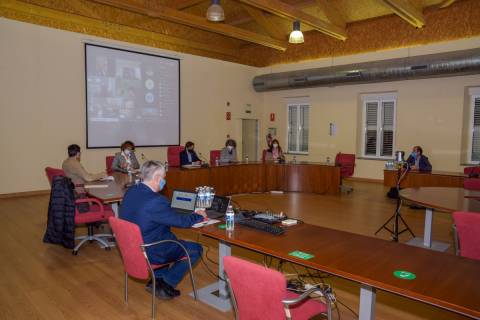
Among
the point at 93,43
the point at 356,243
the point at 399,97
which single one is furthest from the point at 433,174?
the point at 93,43

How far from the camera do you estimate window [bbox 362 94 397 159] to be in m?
9.68

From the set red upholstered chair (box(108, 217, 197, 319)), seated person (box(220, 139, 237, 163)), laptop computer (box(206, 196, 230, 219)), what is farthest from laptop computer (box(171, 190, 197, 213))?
seated person (box(220, 139, 237, 163))

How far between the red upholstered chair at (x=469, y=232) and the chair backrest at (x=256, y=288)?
6.03 ft

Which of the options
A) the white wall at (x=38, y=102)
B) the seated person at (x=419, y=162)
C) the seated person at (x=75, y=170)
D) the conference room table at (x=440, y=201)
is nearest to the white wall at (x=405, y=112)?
the seated person at (x=419, y=162)

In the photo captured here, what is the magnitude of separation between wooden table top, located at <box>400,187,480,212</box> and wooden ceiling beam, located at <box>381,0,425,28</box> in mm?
4183

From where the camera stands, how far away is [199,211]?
9.34ft

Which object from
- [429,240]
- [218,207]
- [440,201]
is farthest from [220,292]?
[429,240]

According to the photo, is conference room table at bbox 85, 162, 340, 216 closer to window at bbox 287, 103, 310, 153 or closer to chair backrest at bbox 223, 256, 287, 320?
window at bbox 287, 103, 310, 153

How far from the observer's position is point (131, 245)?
8.18 feet

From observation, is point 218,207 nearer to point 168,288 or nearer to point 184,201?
point 184,201

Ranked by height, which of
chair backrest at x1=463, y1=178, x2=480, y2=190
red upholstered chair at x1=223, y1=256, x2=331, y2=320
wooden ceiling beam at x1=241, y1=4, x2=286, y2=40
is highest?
wooden ceiling beam at x1=241, y1=4, x2=286, y2=40

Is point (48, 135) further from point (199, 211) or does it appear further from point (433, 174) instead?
point (433, 174)

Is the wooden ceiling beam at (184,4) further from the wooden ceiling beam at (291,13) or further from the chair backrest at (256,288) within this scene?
the chair backrest at (256,288)

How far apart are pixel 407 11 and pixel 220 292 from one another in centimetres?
723
